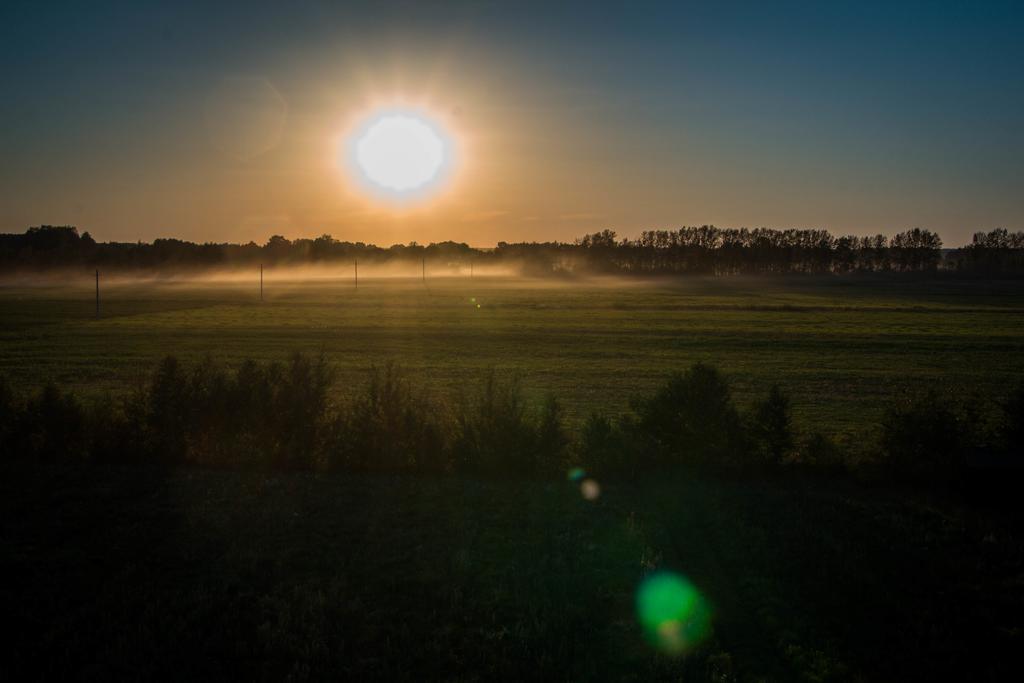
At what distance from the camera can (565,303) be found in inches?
3108

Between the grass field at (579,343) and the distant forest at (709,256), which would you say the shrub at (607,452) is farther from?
the distant forest at (709,256)

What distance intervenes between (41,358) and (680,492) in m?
33.6

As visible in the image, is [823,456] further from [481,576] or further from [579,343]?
[579,343]

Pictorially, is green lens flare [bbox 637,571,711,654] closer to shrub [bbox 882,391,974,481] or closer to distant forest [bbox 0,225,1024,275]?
shrub [bbox 882,391,974,481]

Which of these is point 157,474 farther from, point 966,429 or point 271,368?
point 966,429

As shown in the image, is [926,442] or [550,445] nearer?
[926,442]

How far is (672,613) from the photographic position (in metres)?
7.43

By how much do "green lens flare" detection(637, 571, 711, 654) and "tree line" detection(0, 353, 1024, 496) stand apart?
442 cm

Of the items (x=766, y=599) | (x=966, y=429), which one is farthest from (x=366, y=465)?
(x=966, y=429)

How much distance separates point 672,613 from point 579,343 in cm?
3502

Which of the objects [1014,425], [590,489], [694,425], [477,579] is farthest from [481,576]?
[1014,425]

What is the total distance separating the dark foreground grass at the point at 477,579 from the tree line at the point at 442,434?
2.72 feet

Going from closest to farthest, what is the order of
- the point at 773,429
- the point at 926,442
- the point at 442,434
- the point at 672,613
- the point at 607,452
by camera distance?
the point at 672,613
the point at 926,442
the point at 607,452
the point at 442,434
the point at 773,429

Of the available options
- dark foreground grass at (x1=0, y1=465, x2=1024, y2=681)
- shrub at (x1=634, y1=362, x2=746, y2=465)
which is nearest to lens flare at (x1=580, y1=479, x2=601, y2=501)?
A: dark foreground grass at (x1=0, y1=465, x2=1024, y2=681)
